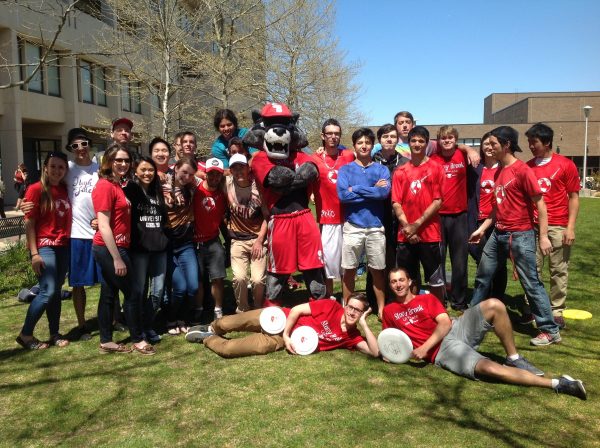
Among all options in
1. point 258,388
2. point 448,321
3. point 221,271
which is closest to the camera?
point 258,388

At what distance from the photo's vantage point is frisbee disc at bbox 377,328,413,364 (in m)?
4.30

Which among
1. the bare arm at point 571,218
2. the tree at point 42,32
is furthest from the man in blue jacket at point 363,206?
the tree at point 42,32

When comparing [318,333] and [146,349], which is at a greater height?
[318,333]

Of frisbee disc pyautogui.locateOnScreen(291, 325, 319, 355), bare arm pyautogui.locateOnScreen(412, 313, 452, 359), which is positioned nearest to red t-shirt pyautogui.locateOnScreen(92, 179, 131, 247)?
frisbee disc pyautogui.locateOnScreen(291, 325, 319, 355)

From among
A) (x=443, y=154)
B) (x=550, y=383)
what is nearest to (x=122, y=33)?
(x=443, y=154)

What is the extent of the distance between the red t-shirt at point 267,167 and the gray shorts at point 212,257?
2.51ft

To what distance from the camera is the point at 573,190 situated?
204 inches

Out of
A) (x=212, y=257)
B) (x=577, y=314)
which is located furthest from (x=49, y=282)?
(x=577, y=314)

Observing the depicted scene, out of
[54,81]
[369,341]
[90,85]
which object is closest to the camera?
[369,341]

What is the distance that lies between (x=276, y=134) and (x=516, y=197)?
2364 mm

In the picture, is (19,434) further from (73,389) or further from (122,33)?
(122,33)

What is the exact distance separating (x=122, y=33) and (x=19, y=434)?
15.8 meters

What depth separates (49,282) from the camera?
492cm

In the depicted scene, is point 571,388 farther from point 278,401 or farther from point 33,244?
point 33,244
